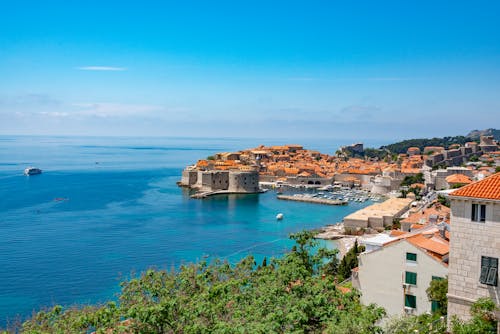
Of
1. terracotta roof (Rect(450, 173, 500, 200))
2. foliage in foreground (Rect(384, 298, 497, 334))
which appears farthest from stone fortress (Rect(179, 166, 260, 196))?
foliage in foreground (Rect(384, 298, 497, 334))

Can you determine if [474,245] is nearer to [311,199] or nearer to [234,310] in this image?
[234,310]

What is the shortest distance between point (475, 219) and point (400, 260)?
7.91 ft

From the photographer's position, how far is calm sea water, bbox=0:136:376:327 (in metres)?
14.7

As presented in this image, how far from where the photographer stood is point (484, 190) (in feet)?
17.8

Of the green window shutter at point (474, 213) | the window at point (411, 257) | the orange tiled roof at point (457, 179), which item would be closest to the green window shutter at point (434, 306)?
the window at point (411, 257)

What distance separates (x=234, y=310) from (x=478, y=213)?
10.5 ft

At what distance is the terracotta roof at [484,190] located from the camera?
5.33 metres

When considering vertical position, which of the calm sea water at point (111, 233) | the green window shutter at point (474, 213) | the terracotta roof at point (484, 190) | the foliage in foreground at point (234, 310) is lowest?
the calm sea water at point (111, 233)

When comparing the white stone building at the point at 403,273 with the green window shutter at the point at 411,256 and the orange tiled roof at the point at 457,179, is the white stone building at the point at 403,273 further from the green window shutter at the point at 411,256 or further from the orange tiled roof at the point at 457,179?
the orange tiled roof at the point at 457,179

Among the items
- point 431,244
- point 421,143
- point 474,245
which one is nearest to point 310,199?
point 431,244

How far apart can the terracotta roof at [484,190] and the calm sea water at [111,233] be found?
7.07m

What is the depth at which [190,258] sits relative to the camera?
58.6ft

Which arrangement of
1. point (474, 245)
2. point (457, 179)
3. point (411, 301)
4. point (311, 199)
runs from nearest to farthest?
point (474, 245)
point (411, 301)
point (457, 179)
point (311, 199)

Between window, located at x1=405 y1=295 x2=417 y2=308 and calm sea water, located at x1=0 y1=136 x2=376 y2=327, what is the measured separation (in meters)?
5.81
